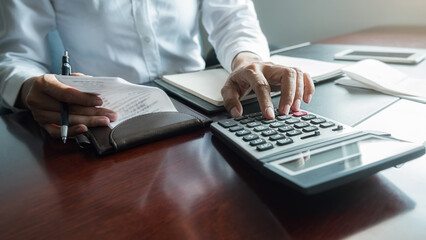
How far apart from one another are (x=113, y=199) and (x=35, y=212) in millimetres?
70

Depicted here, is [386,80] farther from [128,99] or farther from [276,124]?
[128,99]

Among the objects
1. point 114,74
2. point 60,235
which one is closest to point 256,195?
point 60,235

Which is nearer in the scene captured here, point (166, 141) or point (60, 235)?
point (60, 235)

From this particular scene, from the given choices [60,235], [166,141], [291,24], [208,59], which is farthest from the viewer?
[291,24]

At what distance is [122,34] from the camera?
31.0 inches

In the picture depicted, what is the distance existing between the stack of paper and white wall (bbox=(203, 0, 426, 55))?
851mm

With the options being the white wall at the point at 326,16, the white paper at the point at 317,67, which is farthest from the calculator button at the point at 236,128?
the white wall at the point at 326,16

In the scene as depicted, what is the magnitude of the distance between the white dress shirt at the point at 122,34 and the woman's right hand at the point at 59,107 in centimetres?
18

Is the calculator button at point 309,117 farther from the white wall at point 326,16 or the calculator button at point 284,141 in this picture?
the white wall at point 326,16

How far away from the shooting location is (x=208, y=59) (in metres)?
Answer: 1.42

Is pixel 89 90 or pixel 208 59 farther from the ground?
pixel 89 90

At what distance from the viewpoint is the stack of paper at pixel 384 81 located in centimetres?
50

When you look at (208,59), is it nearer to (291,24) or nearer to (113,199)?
(291,24)

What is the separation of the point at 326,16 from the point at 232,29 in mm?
869
